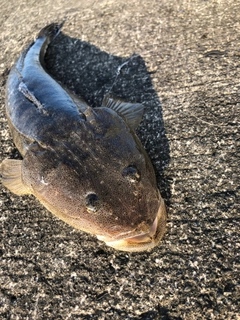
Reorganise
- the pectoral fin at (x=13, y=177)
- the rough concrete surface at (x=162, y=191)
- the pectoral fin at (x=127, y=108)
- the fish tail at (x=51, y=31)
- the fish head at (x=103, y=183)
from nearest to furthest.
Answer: the fish head at (x=103, y=183) → the rough concrete surface at (x=162, y=191) → the pectoral fin at (x=13, y=177) → the pectoral fin at (x=127, y=108) → the fish tail at (x=51, y=31)

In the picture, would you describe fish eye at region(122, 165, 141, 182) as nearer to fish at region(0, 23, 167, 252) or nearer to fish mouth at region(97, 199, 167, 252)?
fish at region(0, 23, 167, 252)

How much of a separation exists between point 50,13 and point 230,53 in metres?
2.79

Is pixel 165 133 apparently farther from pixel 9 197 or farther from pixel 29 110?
pixel 9 197

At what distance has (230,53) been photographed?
3.28 metres

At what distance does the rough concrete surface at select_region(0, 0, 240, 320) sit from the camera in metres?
2.24

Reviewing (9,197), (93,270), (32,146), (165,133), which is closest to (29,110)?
(32,146)

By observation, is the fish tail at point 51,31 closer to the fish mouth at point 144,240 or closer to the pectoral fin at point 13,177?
the pectoral fin at point 13,177

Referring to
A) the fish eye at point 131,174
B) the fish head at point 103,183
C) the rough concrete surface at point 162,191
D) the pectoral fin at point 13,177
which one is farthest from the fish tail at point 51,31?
the fish eye at point 131,174

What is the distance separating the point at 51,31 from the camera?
4285mm

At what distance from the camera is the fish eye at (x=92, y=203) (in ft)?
6.85

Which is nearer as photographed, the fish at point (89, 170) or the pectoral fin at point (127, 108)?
the fish at point (89, 170)

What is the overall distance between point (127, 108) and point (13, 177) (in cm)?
117

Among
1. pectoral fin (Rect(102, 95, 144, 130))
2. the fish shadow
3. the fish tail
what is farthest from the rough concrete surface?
the fish tail

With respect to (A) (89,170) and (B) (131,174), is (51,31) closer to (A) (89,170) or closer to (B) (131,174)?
(A) (89,170)
